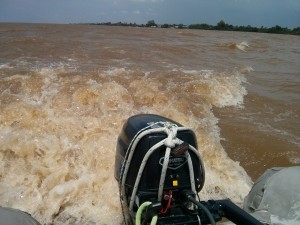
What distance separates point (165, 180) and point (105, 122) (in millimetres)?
3455

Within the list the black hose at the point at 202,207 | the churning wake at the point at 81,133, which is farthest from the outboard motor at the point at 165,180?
the churning wake at the point at 81,133

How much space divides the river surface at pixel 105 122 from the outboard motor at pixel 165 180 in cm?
194

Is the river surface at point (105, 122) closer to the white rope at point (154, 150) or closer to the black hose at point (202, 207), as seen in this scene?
the white rope at point (154, 150)

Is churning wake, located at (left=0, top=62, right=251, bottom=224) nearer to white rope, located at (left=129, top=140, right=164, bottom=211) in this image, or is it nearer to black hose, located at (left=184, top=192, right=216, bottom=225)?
white rope, located at (left=129, top=140, right=164, bottom=211)

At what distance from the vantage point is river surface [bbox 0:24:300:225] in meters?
4.22

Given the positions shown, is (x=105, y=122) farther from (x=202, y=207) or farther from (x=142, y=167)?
(x=202, y=207)

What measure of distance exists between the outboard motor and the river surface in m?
1.94

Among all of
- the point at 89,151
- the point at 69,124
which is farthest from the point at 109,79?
the point at 89,151

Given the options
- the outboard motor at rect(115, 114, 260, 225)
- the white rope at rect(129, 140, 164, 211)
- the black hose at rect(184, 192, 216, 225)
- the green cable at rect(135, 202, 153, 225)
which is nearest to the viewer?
the black hose at rect(184, 192, 216, 225)

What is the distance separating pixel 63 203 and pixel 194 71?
6334 millimetres

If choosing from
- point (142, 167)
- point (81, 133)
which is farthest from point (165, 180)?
point (81, 133)

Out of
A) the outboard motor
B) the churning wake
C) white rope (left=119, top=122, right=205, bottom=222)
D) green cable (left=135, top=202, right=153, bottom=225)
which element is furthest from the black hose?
the churning wake

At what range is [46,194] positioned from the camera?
13.5 feet

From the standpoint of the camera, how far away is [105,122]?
18.0ft
